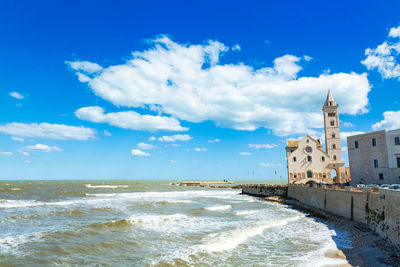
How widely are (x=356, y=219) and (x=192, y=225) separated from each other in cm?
1255

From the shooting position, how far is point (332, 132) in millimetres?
51281

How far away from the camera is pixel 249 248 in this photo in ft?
49.4

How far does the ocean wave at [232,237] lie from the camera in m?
15.2

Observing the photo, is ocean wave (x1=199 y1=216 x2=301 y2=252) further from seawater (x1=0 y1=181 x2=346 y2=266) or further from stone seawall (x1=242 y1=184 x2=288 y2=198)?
stone seawall (x1=242 y1=184 x2=288 y2=198)

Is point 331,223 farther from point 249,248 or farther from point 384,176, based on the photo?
point 384,176

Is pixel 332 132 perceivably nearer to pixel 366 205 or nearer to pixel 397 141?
pixel 397 141

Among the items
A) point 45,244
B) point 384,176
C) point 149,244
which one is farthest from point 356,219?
point 45,244

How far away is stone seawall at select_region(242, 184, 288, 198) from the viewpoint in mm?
46069

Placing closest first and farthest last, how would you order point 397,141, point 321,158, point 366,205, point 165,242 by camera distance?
point 165,242 < point 366,205 < point 397,141 < point 321,158

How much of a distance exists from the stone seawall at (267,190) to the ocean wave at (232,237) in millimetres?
25491

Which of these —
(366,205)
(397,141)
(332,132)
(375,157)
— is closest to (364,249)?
(366,205)

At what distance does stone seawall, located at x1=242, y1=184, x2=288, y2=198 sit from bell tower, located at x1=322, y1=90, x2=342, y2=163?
1222 cm

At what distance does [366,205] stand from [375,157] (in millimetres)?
20499

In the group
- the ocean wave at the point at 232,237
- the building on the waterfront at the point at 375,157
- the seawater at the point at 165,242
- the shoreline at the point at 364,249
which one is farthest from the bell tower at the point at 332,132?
the ocean wave at the point at 232,237
